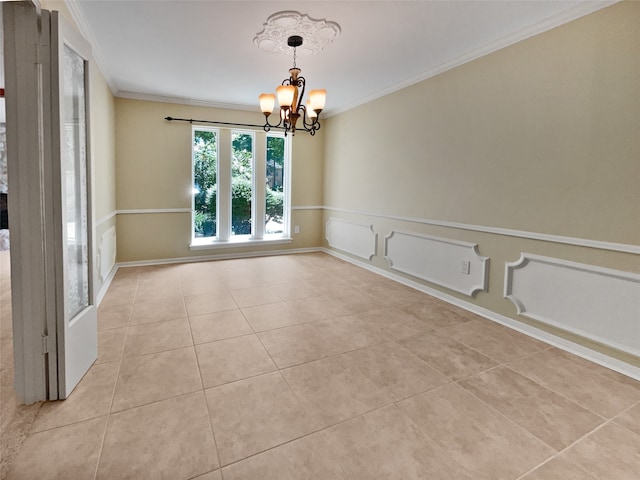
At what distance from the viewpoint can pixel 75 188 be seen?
6.82 feet

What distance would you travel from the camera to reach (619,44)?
226 cm

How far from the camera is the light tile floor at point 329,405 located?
149 centimetres

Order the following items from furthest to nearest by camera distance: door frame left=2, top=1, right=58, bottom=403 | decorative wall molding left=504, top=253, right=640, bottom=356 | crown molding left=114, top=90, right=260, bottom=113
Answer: crown molding left=114, top=90, right=260, bottom=113
decorative wall molding left=504, top=253, right=640, bottom=356
door frame left=2, top=1, right=58, bottom=403

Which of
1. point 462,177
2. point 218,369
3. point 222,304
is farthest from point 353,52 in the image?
point 218,369

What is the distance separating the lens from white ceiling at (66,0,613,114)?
8.13ft

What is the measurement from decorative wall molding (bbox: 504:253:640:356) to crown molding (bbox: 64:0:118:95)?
12.8ft

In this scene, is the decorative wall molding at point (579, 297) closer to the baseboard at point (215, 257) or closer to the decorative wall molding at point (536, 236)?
the decorative wall molding at point (536, 236)

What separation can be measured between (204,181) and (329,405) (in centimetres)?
439

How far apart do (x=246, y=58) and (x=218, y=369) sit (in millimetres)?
2913

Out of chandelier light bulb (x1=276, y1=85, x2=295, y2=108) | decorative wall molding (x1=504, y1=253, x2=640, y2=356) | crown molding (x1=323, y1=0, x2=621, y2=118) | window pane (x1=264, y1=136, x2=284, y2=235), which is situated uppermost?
crown molding (x1=323, y1=0, x2=621, y2=118)

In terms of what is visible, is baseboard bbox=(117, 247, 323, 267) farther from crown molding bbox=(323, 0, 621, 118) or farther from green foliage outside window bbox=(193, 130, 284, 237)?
crown molding bbox=(323, 0, 621, 118)

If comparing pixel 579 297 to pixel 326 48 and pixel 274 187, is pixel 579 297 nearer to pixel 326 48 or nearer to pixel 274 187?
pixel 326 48

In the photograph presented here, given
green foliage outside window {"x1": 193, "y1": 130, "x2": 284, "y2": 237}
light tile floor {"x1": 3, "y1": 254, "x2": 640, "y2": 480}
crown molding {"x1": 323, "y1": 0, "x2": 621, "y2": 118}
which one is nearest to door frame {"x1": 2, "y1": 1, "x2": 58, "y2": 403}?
light tile floor {"x1": 3, "y1": 254, "x2": 640, "y2": 480}

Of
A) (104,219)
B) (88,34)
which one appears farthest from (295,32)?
(104,219)
